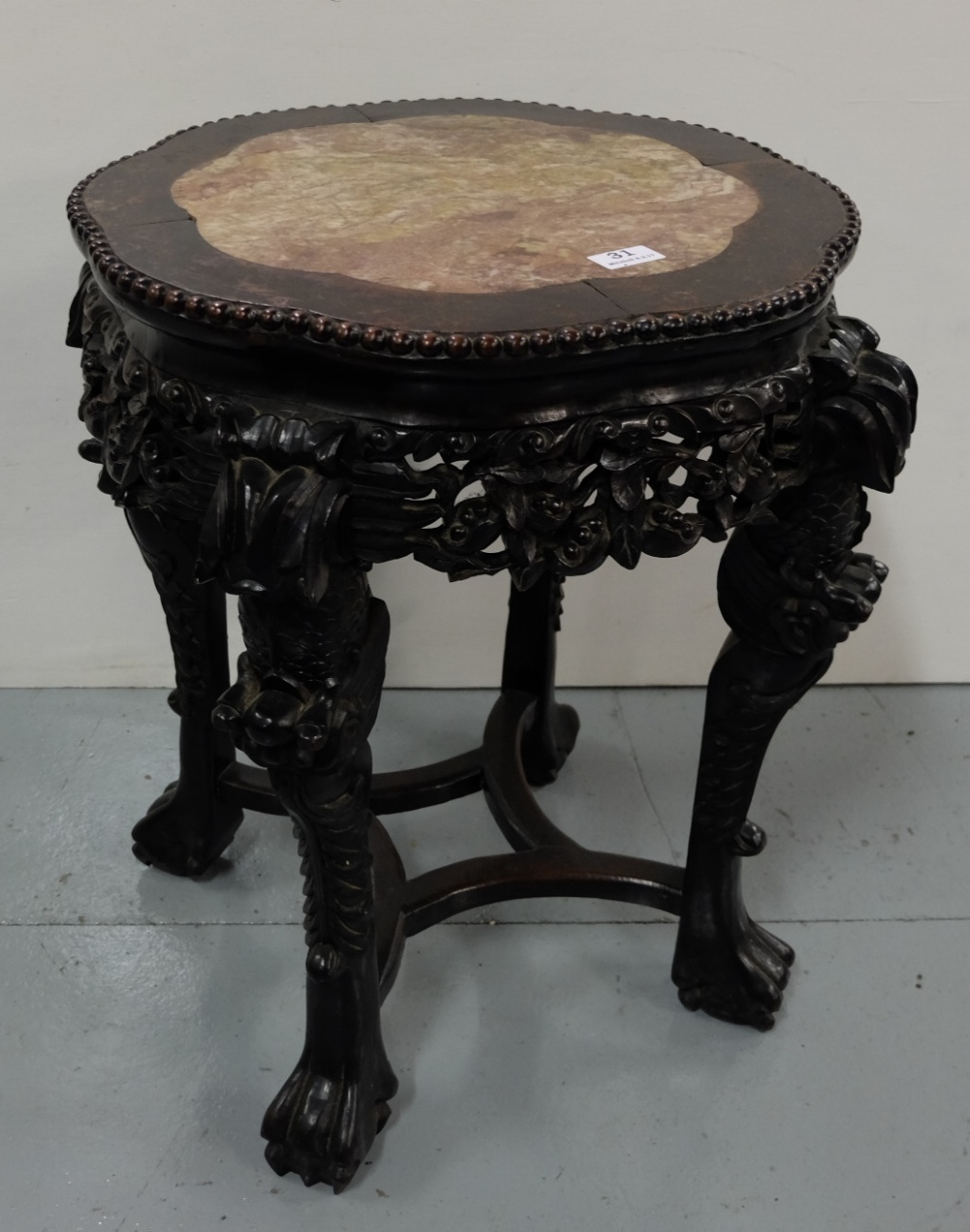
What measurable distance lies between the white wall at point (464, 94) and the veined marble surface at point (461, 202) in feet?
1.07

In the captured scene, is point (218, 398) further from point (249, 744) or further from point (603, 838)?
point (603, 838)

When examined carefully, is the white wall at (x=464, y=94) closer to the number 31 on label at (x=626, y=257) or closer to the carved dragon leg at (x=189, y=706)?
the carved dragon leg at (x=189, y=706)

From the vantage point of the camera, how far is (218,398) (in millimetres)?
974

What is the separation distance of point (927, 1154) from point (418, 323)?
3.26ft

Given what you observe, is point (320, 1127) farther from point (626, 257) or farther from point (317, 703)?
point (626, 257)

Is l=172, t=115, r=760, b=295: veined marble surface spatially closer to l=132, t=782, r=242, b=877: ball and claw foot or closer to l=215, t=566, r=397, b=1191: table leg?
l=215, t=566, r=397, b=1191: table leg

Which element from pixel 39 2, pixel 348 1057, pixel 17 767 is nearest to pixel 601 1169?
pixel 348 1057

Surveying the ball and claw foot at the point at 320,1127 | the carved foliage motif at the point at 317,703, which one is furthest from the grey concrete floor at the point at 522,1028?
the carved foliage motif at the point at 317,703

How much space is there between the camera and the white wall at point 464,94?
169 cm

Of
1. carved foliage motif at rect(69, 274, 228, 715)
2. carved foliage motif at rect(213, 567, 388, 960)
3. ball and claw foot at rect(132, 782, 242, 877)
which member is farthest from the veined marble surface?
ball and claw foot at rect(132, 782, 242, 877)

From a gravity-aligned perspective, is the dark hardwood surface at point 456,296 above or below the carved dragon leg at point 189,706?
above

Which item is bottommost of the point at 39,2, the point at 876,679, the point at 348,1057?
the point at 876,679

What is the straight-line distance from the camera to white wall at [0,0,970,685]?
169 centimetres

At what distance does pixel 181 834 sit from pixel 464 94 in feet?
3.42
